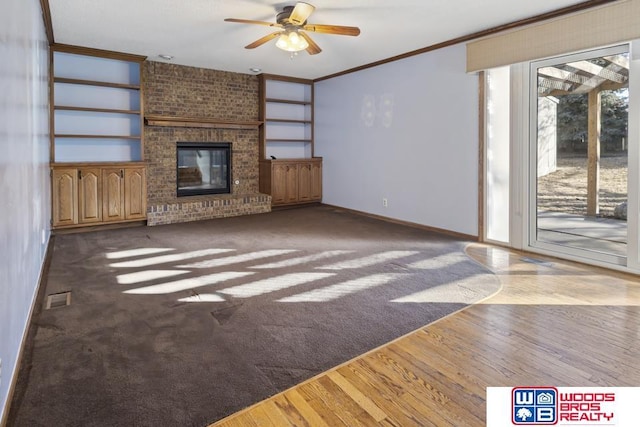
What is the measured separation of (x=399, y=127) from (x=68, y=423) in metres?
5.41

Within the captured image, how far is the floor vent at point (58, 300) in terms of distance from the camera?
9.79 ft

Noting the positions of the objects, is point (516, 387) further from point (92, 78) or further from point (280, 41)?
point (92, 78)

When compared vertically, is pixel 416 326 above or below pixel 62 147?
below

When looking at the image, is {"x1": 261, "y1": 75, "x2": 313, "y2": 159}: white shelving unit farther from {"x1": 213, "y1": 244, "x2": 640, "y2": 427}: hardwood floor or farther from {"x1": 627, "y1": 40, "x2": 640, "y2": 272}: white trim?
{"x1": 213, "y1": 244, "x2": 640, "y2": 427}: hardwood floor

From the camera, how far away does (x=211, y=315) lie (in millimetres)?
2816

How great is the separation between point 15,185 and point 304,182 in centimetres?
581

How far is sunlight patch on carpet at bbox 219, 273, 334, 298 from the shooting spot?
10.8 feet

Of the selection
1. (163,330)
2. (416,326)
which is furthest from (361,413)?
(163,330)

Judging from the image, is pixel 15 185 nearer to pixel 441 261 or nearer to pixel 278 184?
pixel 441 261

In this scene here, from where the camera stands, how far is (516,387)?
6.42ft

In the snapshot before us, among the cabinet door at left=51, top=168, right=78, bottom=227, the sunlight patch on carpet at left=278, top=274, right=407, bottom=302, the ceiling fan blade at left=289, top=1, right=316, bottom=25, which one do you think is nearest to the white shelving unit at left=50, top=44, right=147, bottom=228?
the cabinet door at left=51, top=168, right=78, bottom=227

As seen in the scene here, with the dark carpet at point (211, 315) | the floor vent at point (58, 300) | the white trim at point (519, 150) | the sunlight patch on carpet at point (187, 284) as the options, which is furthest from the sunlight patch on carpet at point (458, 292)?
the floor vent at point (58, 300)

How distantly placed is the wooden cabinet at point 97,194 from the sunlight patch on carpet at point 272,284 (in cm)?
337

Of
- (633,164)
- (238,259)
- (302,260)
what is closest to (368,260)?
(302,260)
